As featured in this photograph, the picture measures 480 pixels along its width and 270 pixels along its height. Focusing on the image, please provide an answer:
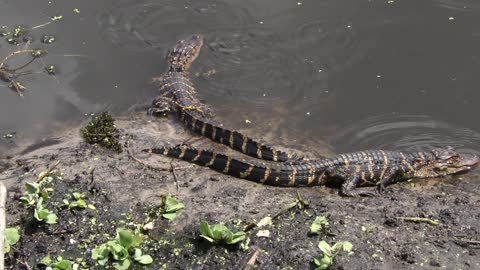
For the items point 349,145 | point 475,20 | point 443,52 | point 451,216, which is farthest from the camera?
point 475,20

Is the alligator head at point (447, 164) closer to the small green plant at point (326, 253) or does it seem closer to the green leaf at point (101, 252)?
the small green plant at point (326, 253)

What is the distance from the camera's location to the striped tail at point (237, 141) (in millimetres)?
6793

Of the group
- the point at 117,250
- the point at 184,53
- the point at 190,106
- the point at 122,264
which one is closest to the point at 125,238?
the point at 117,250

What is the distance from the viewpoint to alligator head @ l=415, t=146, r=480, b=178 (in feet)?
21.6

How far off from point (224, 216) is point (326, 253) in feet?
4.05

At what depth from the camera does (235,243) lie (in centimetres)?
481

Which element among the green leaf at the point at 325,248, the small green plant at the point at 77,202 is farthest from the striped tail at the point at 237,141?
the small green plant at the point at 77,202

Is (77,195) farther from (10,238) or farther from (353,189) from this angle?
(353,189)

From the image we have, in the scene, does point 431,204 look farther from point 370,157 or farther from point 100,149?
point 100,149

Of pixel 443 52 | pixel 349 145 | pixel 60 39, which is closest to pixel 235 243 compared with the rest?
pixel 349 145

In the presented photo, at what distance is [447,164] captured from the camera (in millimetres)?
6617

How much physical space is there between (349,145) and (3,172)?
4.50 metres

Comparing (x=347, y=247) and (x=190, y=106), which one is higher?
(x=190, y=106)

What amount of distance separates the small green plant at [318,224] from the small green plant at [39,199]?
252cm
